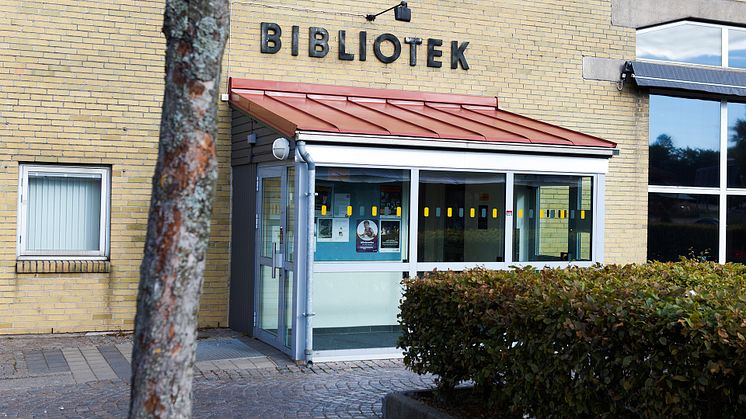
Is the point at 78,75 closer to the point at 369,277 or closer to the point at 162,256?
the point at 369,277

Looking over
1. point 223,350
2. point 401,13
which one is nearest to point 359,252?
point 223,350

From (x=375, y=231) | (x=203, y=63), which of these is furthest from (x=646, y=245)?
(x=203, y=63)

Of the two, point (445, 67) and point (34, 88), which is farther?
point (445, 67)

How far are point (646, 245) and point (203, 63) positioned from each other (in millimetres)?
12156

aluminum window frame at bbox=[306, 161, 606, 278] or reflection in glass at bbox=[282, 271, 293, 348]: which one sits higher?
aluminum window frame at bbox=[306, 161, 606, 278]

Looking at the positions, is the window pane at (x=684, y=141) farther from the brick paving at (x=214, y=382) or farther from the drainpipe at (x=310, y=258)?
the drainpipe at (x=310, y=258)

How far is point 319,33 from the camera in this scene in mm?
13297

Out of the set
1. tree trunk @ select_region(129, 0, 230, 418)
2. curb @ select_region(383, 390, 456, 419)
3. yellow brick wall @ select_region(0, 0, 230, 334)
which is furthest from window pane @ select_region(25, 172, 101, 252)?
tree trunk @ select_region(129, 0, 230, 418)

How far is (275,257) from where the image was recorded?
37.4ft

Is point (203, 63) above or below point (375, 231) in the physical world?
above

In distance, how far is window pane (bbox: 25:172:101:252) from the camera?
40.4 ft

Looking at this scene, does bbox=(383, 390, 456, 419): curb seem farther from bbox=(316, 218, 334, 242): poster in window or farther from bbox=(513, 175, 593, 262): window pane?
bbox=(513, 175, 593, 262): window pane

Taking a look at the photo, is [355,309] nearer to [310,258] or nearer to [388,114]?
[310,258]

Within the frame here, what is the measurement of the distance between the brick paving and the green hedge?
1.47m
